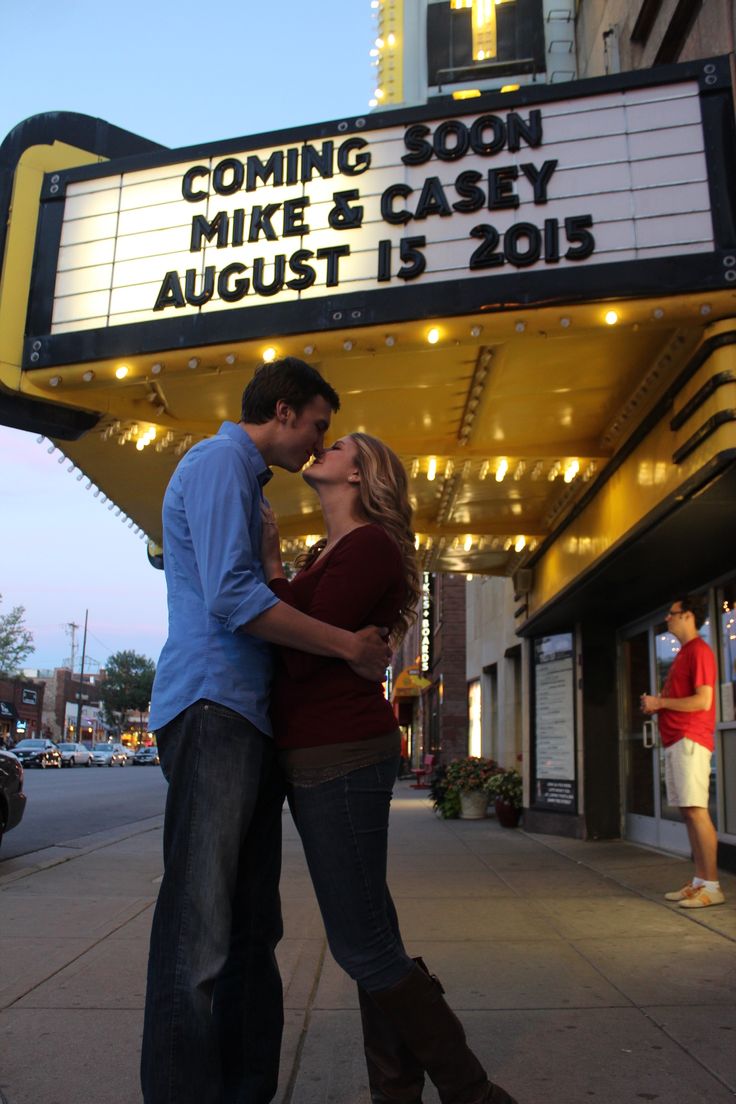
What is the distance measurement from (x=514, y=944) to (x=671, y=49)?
6.63 metres

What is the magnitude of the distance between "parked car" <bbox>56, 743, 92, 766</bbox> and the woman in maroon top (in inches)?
1848

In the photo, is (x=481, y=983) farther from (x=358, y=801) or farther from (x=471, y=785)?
(x=471, y=785)

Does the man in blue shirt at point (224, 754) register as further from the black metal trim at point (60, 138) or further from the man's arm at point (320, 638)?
the black metal trim at point (60, 138)

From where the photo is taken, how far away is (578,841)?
991 cm

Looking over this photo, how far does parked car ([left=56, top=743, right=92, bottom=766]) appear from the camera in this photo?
153 feet

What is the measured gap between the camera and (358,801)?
2.27 meters

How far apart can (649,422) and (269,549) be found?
4568 millimetres

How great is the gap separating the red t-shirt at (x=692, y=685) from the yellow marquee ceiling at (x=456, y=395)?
1.76 metres

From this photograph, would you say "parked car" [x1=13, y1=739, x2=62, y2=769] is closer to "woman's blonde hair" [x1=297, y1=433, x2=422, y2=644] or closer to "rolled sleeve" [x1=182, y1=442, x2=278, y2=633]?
"woman's blonde hair" [x1=297, y1=433, x2=422, y2=644]

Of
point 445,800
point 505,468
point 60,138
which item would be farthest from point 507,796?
point 60,138

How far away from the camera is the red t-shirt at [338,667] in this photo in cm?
227

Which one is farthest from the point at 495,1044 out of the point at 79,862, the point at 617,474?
the point at 79,862

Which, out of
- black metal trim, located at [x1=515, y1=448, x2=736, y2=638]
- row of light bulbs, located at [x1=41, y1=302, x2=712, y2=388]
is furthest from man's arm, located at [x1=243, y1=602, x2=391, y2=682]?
black metal trim, located at [x1=515, y1=448, x2=736, y2=638]

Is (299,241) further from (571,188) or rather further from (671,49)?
(671,49)
